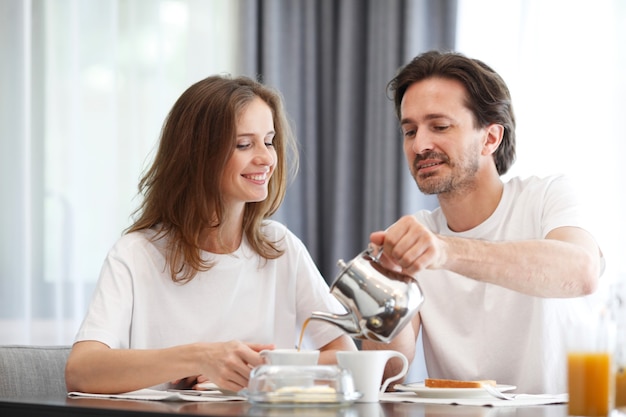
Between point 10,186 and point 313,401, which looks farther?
point 10,186

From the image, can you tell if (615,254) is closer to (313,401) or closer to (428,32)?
(428,32)

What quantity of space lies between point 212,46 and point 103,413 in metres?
2.52

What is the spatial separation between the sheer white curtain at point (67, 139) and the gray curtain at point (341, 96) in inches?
20.3

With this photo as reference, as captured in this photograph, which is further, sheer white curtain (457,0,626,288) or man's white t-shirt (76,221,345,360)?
sheer white curtain (457,0,626,288)

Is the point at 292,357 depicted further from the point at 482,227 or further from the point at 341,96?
the point at 341,96

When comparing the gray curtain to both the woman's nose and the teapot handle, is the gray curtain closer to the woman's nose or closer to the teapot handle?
the woman's nose

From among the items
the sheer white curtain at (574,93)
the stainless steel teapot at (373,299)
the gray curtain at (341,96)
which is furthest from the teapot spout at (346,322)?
the gray curtain at (341,96)

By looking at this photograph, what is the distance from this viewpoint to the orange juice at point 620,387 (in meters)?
1.31

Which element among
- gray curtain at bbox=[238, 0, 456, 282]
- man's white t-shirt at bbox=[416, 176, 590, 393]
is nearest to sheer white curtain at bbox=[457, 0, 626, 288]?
gray curtain at bbox=[238, 0, 456, 282]

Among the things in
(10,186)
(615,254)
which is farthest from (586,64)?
(10,186)

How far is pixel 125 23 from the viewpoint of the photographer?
343 cm

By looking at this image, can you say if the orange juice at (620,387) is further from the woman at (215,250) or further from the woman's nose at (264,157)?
the woman's nose at (264,157)

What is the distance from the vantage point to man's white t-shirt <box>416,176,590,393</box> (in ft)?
6.70

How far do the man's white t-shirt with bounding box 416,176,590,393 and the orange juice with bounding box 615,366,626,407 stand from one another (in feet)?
2.35
